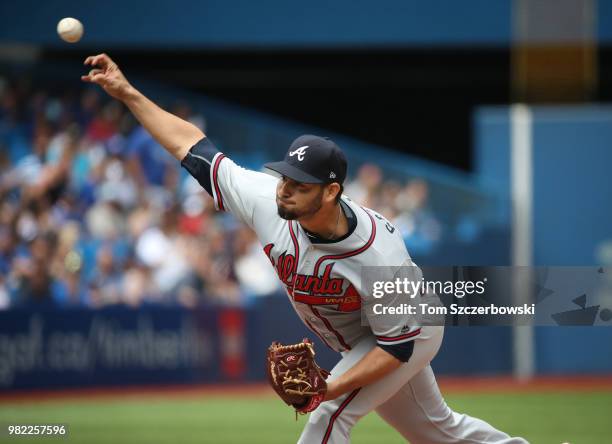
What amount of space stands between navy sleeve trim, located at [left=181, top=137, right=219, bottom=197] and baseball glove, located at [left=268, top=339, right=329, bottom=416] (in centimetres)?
98

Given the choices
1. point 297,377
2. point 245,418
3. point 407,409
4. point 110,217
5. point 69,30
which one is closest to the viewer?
point 297,377

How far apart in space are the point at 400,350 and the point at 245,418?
5.17 meters

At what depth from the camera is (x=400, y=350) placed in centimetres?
471

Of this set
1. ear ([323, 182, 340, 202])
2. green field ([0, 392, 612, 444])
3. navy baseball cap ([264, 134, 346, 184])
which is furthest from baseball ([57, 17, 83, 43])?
green field ([0, 392, 612, 444])

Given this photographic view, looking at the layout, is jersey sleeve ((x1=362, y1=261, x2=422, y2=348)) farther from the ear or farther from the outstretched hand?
the outstretched hand

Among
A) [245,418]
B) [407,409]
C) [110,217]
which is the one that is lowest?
[245,418]

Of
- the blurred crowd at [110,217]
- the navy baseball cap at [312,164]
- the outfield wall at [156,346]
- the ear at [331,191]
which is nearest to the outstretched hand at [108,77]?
the navy baseball cap at [312,164]

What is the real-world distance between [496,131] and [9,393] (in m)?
7.92

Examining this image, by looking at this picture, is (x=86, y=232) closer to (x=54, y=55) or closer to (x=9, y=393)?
(x=9, y=393)

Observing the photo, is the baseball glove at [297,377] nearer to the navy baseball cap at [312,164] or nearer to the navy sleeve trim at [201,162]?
the navy baseball cap at [312,164]

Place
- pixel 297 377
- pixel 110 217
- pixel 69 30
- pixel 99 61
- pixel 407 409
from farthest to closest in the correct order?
1. pixel 110 217
2. pixel 69 30
3. pixel 99 61
4. pixel 407 409
5. pixel 297 377

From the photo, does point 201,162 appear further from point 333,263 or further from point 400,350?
point 400,350

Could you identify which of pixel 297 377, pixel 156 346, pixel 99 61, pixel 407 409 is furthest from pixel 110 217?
pixel 297 377

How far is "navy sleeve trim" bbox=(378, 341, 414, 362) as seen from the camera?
4702 millimetres
